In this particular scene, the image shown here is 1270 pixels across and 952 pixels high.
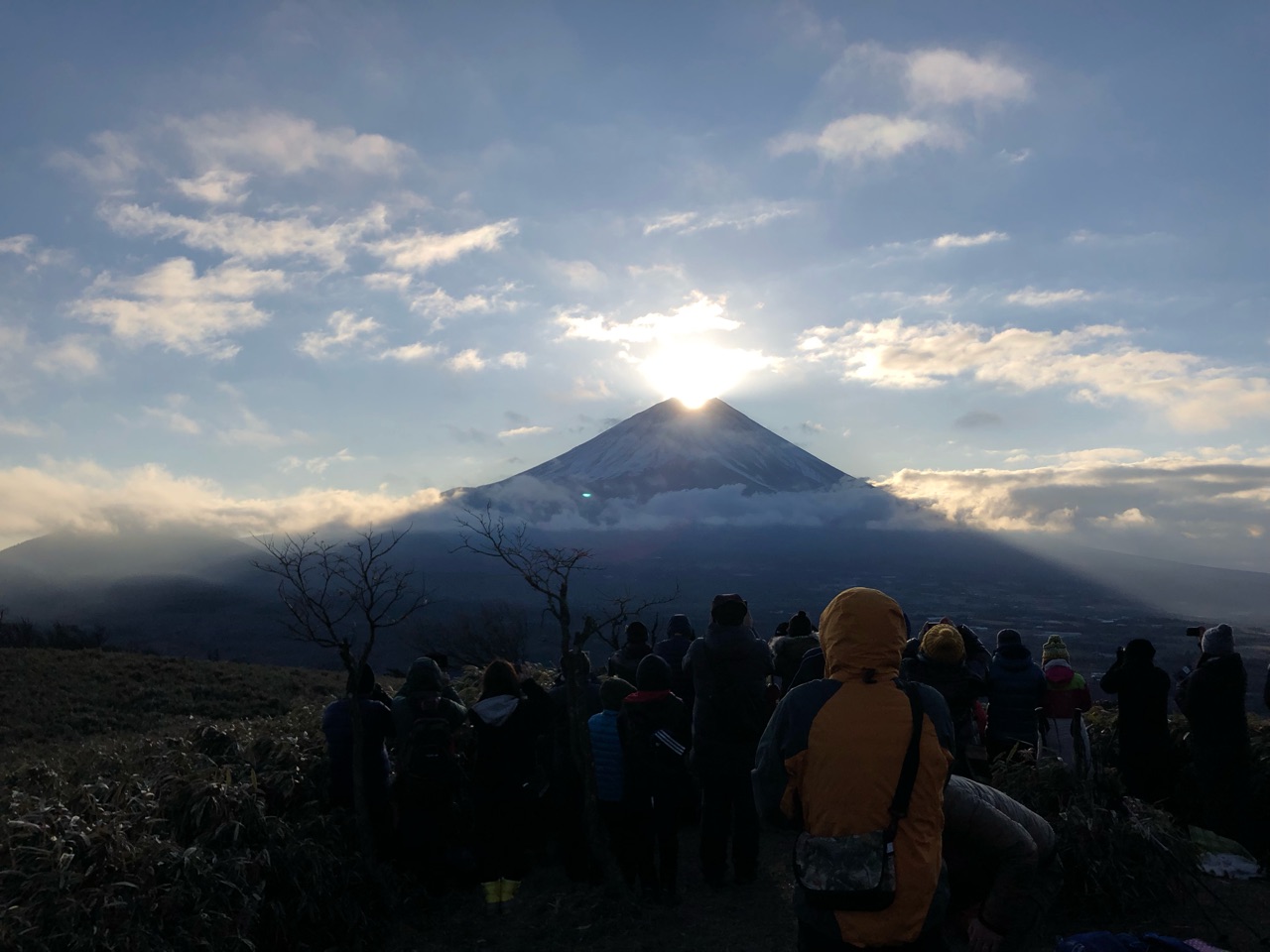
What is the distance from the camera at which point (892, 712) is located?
258 cm

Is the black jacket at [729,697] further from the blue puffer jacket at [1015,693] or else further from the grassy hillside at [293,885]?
the blue puffer jacket at [1015,693]

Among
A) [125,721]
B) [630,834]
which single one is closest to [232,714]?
[125,721]

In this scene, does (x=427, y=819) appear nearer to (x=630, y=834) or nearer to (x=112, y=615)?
(x=630, y=834)

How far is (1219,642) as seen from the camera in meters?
6.30

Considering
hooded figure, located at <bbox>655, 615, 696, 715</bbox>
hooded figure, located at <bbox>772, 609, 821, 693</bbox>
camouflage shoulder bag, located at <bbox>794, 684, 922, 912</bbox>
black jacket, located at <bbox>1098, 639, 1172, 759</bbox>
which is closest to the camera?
camouflage shoulder bag, located at <bbox>794, 684, 922, 912</bbox>

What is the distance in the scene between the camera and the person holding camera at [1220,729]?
247 inches

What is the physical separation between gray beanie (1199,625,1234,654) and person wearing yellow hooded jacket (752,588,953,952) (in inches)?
196

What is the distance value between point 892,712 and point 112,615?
12760 centimetres

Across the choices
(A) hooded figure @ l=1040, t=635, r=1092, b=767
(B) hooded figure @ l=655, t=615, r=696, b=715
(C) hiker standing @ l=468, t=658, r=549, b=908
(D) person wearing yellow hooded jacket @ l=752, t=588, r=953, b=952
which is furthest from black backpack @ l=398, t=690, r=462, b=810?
(A) hooded figure @ l=1040, t=635, r=1092, b=767

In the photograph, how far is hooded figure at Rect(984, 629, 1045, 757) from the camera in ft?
21.9

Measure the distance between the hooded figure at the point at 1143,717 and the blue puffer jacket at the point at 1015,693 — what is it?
28.4 inches

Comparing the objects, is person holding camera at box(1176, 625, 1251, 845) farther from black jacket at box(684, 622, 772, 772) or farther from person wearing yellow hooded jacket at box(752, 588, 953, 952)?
person wearing yellow hooded jacket at box(752, 588, 953, 952)

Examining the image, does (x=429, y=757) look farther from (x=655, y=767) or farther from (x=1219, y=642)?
(x=1219, y=642)

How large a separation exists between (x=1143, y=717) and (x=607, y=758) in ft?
15.0
